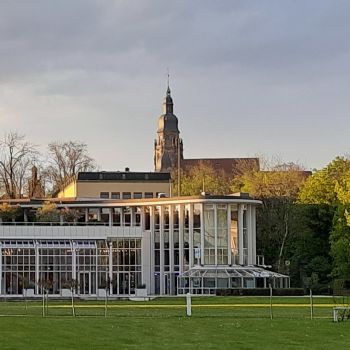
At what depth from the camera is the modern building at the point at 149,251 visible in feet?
253

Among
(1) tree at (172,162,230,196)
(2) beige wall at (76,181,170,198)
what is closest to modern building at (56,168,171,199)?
(2) beige wall at (76,181,170,198)

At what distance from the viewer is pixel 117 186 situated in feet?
327

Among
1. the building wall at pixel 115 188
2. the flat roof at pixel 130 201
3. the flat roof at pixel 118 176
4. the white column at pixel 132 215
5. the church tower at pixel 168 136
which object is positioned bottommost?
the white column at pixel 132 215

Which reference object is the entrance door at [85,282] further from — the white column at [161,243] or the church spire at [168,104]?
the church spire at [168,104]

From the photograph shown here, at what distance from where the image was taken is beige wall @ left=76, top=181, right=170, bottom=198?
9844cm

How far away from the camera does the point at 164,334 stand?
2961 cm

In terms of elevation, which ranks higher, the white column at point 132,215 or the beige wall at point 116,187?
the beige wall at point 116,187

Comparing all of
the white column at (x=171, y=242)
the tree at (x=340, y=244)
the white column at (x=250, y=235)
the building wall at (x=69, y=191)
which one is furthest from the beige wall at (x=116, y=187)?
the tree at (x=340, y=244)

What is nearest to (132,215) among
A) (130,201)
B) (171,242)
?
(130,201)

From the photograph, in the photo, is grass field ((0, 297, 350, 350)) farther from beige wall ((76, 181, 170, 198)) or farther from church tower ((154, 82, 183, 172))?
church tower ((154, 82, 183, 172))

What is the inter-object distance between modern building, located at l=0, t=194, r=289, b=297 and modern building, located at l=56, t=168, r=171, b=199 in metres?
14.4

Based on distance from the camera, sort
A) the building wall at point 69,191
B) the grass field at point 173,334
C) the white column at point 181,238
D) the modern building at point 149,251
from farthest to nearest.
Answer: the building wall at point 69,191 < the white column at point 181,238 < the modern building at point 149,251 < the grass field at point 173,334

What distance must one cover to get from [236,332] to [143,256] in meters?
50.4

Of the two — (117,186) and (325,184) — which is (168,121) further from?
(325,184)
